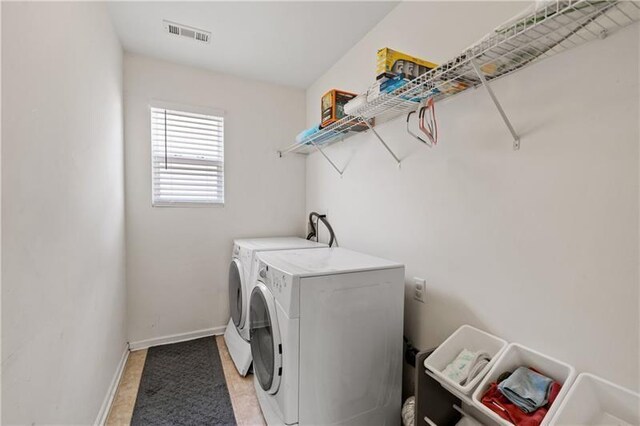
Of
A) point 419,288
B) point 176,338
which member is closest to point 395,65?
point 419,288

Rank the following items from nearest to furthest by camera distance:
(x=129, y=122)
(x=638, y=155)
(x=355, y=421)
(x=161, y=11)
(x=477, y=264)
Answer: (x=638, y=155)
(x=477, y=264)
(x=355, y=421)
(x=161, y=11)
(x=129, y=122)

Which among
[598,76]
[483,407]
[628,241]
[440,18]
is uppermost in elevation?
[440,18]

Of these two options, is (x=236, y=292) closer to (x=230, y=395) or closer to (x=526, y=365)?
(x=230, y=395)

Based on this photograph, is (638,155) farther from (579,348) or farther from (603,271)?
(579,348)

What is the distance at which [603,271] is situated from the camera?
93 centimetres

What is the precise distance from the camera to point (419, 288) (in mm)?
1618

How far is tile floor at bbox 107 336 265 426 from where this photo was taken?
5.50ft

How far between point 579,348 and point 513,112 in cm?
92

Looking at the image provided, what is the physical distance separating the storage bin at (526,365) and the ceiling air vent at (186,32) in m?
2.64

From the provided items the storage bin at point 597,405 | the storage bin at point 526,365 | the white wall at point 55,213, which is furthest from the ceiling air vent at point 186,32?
the storage bin at point 597,405

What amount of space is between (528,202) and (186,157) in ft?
8.59

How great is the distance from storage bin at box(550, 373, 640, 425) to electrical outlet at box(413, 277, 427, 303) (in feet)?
2.37

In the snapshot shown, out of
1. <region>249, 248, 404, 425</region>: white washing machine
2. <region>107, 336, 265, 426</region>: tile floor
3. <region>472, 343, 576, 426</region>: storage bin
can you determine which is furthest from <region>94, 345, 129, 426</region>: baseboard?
<region>472, 343, 576, 426</region>: storage bin

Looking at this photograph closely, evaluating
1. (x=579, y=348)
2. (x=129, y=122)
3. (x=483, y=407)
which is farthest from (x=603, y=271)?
(x=129, y=122)
